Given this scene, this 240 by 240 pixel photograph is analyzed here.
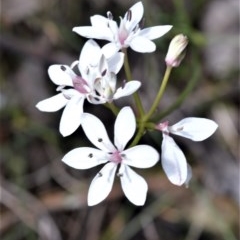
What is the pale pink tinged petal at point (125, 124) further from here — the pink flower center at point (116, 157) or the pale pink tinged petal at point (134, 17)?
the pale pink tinged petal at point (134, 17)

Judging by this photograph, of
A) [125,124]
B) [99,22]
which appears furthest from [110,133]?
[125,124]

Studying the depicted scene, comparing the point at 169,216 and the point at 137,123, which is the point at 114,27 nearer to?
the point at 137,123

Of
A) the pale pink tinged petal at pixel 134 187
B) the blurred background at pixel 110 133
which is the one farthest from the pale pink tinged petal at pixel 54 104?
the blurred background at pixel 110 133

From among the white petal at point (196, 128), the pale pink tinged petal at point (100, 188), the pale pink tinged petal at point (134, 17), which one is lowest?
the pale pink tinged petal at point (100, 188)

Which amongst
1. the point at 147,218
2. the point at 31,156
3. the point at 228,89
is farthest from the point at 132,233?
the point at 228,89

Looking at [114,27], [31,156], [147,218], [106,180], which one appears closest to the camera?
[106,180]
